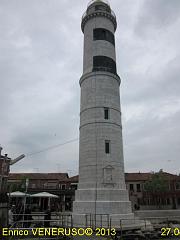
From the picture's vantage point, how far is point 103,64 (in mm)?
22094

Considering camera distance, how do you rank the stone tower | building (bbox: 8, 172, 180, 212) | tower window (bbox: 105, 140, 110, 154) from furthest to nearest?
building (bbox: 8, 172, 180, 212)
tower window (bbox: 105, 140, 110, 154)
the stone tower

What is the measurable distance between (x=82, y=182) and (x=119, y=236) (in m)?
6.71

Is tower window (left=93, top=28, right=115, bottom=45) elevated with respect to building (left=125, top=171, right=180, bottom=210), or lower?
elevated

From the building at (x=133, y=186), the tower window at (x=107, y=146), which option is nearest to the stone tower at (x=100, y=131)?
the tower window at (x=107, y=146)

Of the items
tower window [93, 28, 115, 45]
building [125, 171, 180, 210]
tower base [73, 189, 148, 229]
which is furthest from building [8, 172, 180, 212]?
tower window [93, 28, 115, 45]

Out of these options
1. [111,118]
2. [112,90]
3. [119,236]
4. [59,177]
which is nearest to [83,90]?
[112,90]

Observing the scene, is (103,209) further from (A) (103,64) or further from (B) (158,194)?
(B) (158,194)

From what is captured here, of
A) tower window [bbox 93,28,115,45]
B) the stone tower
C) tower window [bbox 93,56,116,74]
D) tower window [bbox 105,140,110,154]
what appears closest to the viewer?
the stone tower

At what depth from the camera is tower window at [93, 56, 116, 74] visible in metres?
21.9

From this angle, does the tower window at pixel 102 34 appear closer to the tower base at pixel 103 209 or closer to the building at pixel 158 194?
the tower base at pixel 103 209

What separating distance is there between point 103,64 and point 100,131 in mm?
7049

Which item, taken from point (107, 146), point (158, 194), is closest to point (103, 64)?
point (107, 146)

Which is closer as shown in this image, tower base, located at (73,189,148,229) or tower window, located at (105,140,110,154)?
tower base, located at (73,189,148,229)

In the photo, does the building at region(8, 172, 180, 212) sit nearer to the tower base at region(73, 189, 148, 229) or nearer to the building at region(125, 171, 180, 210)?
the building at region(125, 171, 180, 210)
